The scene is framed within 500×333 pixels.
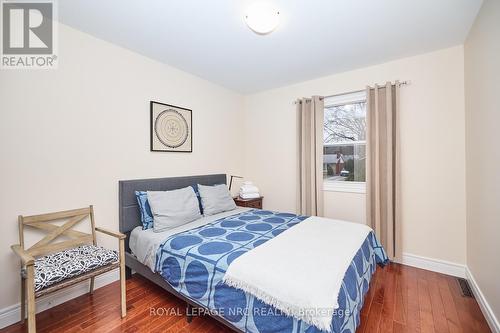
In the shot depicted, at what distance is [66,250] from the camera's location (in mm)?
1954

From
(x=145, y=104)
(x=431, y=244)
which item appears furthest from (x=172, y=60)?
(x=431, y=244)

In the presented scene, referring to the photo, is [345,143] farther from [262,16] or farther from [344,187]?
[262,16]

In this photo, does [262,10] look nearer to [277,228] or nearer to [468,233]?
[277,228]

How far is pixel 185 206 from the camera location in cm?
252

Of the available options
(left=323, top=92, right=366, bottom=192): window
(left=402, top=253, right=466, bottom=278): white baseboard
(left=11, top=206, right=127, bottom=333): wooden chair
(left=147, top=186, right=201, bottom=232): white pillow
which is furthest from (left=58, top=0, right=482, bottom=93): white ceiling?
(left=402, top=253, right=466, bottom=278): white baseboard

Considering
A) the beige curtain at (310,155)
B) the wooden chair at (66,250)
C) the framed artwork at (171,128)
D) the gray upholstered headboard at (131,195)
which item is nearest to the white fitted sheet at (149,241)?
the gray upholstered headboard at (131,195)

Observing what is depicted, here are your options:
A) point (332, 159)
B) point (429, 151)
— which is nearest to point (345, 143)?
point (332, 159)

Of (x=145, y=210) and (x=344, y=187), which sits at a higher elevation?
(x=344, y=187)

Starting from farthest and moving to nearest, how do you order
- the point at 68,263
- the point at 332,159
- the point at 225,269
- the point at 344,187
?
the point at 332,159, the point at 344,187, the point at 68,263, the point at 225,269

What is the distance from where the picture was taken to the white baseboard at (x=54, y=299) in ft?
5.65

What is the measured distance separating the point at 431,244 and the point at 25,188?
415 cm

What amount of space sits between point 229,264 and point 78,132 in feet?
6.30

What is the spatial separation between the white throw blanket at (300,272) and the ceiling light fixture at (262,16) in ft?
5.96

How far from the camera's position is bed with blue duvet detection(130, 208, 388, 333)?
1.28 m
